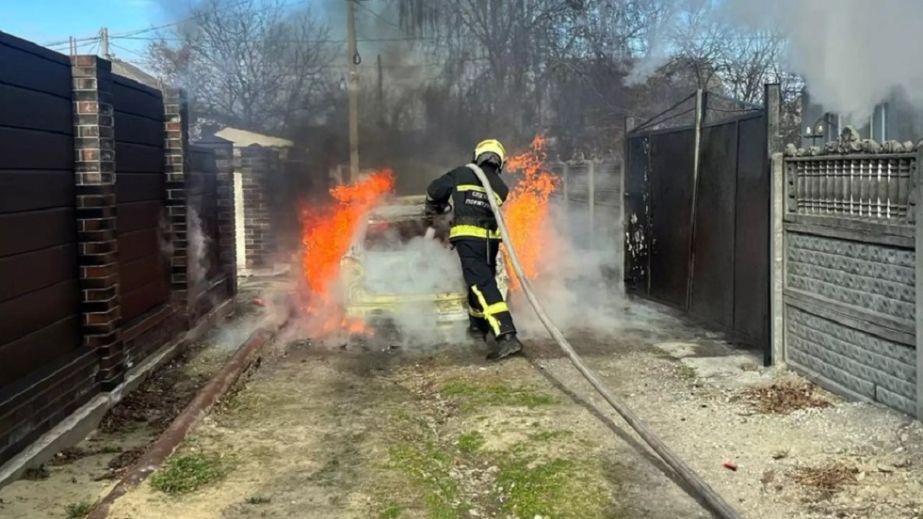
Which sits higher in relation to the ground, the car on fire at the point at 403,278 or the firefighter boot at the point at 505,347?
the car on fire at the point at 403,278

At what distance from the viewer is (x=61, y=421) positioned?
5062 millimetres

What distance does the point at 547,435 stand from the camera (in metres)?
4.89

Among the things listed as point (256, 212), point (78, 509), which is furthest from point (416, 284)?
point (256, 212)

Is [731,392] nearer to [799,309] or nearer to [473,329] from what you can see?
[799,309]

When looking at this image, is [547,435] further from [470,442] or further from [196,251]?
[196,251]

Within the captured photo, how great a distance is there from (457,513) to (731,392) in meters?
2.79

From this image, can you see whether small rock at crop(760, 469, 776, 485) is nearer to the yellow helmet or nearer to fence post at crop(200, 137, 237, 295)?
the yellow helmet

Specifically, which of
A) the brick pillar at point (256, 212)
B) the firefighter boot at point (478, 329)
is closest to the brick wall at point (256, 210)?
the brick pillar at point (256, 212)

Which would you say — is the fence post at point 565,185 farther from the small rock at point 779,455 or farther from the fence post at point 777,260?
the small rock at point 779,455

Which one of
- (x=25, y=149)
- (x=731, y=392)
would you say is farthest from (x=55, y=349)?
(x=731, y=392)

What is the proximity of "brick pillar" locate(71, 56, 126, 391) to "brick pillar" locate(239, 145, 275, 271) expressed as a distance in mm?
9863

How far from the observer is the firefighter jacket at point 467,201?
7.23 metres

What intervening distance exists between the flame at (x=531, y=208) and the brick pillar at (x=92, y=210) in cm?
471

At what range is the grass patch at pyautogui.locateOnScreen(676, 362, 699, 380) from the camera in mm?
6330
